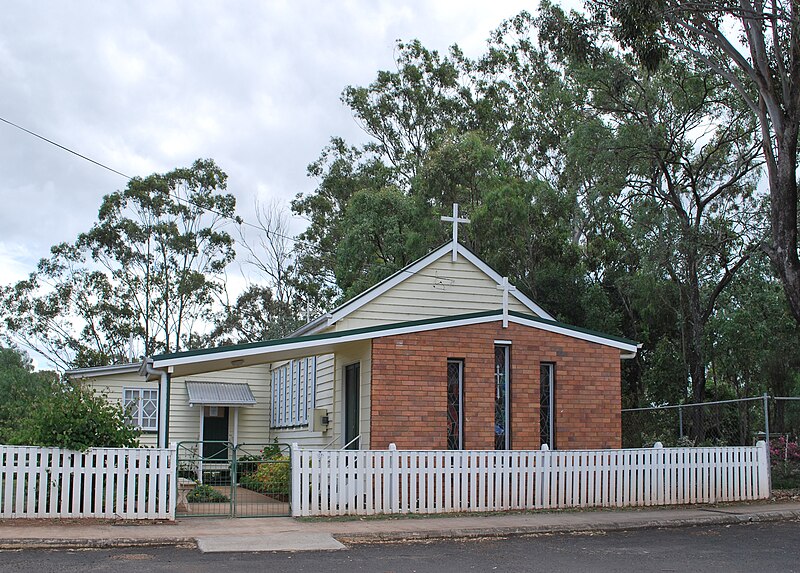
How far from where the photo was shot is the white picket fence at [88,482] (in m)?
12.0

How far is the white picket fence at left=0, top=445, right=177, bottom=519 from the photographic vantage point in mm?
11992

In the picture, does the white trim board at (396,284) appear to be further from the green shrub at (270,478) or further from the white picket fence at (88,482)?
the white picket fence at (88,482)

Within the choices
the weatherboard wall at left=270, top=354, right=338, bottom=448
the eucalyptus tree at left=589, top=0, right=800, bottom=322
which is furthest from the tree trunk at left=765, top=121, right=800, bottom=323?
the weatherboard wall at left=270, top=354, right=338, bottom=448

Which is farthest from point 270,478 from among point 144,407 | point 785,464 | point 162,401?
point 785,464

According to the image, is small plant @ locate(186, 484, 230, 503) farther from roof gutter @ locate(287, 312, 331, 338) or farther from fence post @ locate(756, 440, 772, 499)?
fence post @ locate(756, 440, 772, 499)

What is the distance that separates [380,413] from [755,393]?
62.4 ft

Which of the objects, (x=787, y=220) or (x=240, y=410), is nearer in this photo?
(x=787, y=220)

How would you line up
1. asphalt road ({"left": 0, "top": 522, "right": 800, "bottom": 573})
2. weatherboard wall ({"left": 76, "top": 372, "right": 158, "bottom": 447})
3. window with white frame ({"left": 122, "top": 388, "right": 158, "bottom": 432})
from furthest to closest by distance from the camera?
1. window with white frame ({"left": 122, "top": 388, "right": 158, "bottom": 432})
2. weatherboard wall ({"left": 76, "top": 372, "right": 158, "bottom": 447})
3. asphalt road ({"left": 0, "top": 522, "right": 800, "bottom": 573})

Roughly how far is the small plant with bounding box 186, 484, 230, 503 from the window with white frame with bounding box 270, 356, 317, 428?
352 cm

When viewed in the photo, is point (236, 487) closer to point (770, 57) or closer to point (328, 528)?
point (328, 528)

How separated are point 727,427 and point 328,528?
50.4 feet

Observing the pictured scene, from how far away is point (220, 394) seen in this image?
82.1ft

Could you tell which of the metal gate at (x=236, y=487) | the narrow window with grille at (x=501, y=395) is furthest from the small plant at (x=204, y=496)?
the narrow window with grille at (x=501, y=395)

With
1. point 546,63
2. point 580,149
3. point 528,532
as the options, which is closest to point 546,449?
point 528,532
